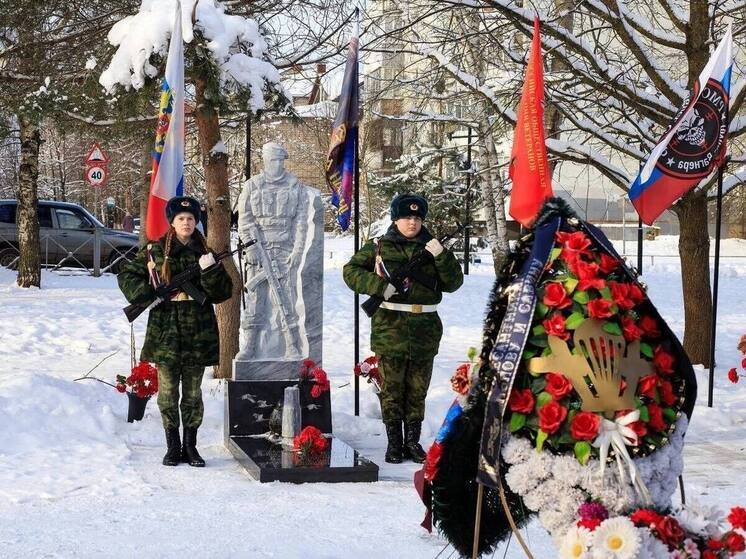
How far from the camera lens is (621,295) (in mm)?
3623

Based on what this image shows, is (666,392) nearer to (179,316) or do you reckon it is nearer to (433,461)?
(433,461)

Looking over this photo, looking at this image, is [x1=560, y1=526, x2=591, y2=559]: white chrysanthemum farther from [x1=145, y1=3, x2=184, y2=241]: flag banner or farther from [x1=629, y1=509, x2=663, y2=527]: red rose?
[x1=145, y1=3, x2=184, y2=241]: flag banner

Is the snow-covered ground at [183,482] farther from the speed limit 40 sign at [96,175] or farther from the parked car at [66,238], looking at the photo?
the parked car at [66,238]

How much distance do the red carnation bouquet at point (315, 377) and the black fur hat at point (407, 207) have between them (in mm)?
1489

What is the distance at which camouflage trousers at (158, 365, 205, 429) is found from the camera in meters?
7.34

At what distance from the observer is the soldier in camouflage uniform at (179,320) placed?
7.23 meters

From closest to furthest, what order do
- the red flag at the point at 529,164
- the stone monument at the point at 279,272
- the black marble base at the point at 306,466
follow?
the red flag at the point at 529,164, the black marble base at the point at 306,466, the stone monument at the point at 279,272

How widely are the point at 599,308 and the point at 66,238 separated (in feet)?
70.5

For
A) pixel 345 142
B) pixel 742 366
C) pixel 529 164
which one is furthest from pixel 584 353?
pixel 742 366

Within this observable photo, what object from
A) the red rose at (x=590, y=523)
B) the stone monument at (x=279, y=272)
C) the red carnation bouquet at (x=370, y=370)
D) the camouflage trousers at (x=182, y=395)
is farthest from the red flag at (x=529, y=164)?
the red carnation bouquet at (x=370, y=370)

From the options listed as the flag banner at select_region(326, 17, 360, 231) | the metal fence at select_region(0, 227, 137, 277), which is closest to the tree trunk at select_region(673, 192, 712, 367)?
the flag banner at select_region(326, 17, 360, 231)

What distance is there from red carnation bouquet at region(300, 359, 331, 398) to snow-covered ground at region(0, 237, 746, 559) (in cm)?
58

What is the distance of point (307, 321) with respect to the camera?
28.1 feet

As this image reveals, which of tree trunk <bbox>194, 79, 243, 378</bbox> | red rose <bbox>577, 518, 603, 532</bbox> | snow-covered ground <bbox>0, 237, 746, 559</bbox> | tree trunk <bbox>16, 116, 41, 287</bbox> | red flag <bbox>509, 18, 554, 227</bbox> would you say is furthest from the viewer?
tree trunk <bbox>16, 116, 41, 287</bbox>
